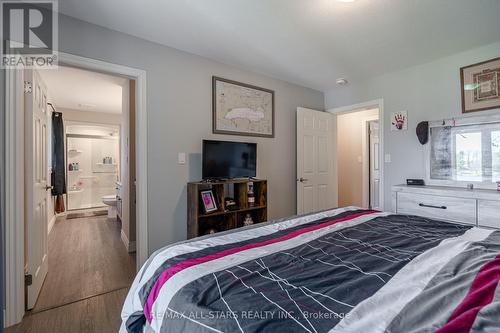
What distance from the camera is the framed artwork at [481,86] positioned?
8.32 ft

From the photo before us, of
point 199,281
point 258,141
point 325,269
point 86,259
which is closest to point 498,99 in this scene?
point 258,141

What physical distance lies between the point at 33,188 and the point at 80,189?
4.88m

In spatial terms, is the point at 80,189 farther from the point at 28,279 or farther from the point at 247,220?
the point at 247,220

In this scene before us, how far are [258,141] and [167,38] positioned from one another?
1.60 metres

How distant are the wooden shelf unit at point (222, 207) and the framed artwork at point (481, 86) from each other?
8.05 feet

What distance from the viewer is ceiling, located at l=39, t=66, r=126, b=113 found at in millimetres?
3400

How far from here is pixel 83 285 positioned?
2.35 m

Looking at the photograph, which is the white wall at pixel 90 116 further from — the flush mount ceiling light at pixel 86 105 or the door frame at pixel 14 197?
the door frame at pixel 14 197

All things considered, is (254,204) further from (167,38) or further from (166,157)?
(167,38)

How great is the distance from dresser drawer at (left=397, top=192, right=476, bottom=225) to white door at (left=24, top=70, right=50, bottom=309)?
12.0 feet

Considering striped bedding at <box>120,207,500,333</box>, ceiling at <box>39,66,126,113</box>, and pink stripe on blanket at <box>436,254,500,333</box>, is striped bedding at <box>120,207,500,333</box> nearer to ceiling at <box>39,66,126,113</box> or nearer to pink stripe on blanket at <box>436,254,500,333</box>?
pink stripe on blanket at <box>436,254,500,333</box>

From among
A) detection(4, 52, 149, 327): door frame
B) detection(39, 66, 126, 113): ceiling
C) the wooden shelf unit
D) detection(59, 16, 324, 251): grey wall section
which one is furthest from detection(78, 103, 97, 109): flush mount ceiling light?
the wooden shelf unit

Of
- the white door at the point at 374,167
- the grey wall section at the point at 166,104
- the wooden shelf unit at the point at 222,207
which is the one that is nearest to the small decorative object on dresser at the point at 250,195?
the wooden shelf unit at the point at 222,207

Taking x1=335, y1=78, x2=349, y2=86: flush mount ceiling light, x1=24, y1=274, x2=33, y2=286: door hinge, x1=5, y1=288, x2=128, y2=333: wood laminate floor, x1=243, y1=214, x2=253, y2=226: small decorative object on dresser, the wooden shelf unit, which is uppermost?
x1=335, y1=78, x2=349, y2=86: flush mount ceiling light
